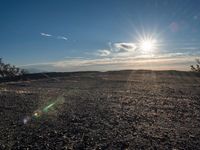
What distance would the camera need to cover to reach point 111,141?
9.73m

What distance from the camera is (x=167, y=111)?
49.0 ft

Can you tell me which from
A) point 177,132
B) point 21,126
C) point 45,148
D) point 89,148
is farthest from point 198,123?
point 21,126

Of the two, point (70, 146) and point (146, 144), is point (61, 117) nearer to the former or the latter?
point (70, 146)

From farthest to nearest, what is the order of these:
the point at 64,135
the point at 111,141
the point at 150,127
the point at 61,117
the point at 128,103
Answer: the point at 128,103, the point at 61,117, the point at 150,127, the point at 64,135, the point at 111,141

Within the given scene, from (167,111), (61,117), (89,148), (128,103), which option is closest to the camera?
(89,148)

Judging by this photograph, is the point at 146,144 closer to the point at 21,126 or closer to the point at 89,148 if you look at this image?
the point at 89,148

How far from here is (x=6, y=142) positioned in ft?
32.1

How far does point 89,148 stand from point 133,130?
2.46 metres

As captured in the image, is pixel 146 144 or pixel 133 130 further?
pixel 133 130

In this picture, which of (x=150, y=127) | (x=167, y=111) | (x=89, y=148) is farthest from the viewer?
(x=167, y=111)

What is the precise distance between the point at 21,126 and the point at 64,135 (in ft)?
7.71

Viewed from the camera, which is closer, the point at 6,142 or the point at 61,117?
the point at 6,142

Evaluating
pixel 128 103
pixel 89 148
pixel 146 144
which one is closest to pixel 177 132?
pixel 146 144

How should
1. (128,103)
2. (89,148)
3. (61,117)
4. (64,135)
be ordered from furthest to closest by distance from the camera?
(128,103)
(61,117)
(64,135)
(89,148)
